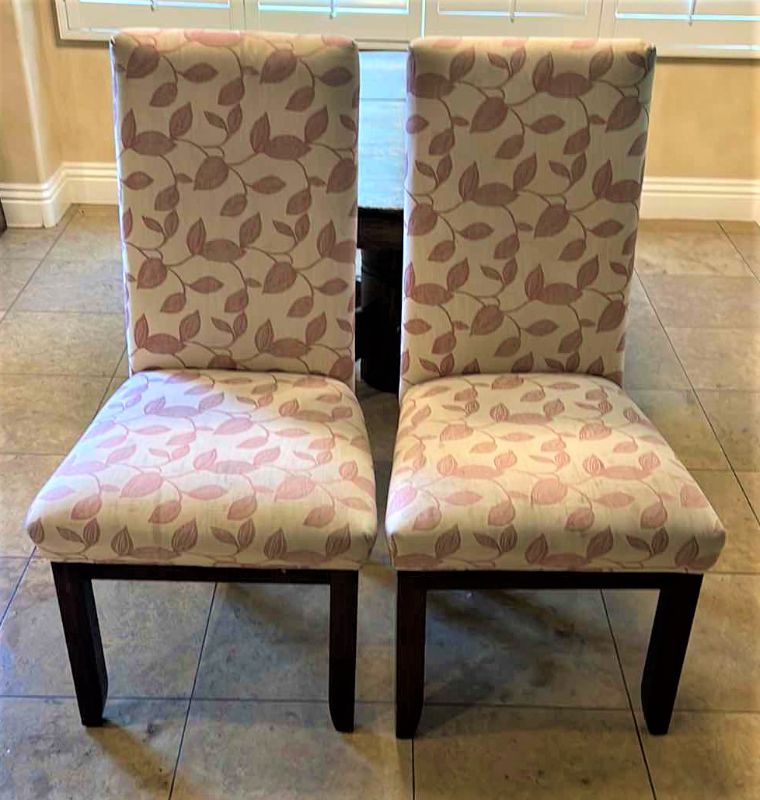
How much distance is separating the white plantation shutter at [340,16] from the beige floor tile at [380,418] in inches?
56.0

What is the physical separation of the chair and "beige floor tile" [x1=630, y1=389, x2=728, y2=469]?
0.64 meters

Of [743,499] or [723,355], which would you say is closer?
[743,499]

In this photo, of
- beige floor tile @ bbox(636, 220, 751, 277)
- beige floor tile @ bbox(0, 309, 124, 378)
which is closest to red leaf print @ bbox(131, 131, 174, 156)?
beige floor tile @ bbox(0, 309, 124, 378)

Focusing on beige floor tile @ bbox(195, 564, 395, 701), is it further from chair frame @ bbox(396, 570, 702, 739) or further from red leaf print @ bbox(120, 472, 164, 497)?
red leaf print @ bbox(120, 472, 164, 497)

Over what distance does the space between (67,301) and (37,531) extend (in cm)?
168

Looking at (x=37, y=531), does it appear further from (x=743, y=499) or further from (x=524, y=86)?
(x=743, y=499)

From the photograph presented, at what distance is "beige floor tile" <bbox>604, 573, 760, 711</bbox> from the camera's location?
5.53 feet

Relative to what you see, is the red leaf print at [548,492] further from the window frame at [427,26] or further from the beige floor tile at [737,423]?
the window frame at [427,26]

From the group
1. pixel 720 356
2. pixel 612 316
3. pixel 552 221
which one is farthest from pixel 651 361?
pixel 552 221

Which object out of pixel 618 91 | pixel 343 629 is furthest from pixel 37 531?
pixel 618 91

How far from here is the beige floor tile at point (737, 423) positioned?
7.51 ft

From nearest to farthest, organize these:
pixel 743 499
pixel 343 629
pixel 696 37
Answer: pixel 343 629, pixel 743 499, pixel 696 37

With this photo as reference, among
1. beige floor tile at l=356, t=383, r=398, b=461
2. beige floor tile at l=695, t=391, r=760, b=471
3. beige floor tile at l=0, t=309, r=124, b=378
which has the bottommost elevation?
beige floor tile at l=695, t=391, r=760, b=471

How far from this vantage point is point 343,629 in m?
1.49
